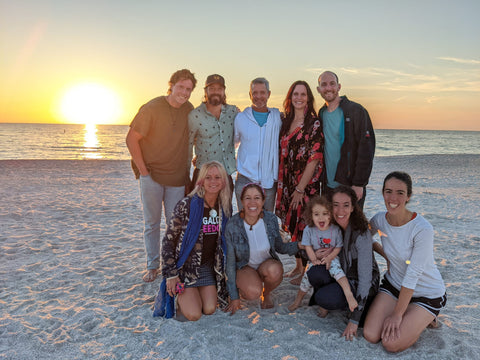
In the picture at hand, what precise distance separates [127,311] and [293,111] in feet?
9.84

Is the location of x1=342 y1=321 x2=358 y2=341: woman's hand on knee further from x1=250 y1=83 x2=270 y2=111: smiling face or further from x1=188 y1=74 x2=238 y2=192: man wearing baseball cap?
x1=250 y1=83 x2=270 y2=111: smiling face

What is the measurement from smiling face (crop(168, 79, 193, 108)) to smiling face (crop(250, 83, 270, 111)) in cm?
78

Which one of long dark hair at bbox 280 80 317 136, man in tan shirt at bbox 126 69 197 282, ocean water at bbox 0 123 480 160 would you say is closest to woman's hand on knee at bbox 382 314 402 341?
long dark hair at bbox 280 80 317 136

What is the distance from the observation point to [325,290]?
3.38 m

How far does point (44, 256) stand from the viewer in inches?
202

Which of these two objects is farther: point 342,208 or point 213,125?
point 213,125

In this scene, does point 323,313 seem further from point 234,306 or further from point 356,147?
point 356,147

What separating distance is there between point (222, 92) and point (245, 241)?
6.17 ft

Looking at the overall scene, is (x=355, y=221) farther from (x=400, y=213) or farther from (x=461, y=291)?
(x=461, y=291)

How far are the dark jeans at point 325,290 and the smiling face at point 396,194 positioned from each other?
3.04 ft

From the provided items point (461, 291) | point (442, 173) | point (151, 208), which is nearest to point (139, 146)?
point (151, 208)

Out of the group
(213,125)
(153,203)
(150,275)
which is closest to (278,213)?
(213,125)

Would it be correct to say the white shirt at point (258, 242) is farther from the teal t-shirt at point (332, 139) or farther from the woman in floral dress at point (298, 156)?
the teal t-shirt at point (332, 139)

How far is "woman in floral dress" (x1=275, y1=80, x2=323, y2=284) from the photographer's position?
400 centimetres
